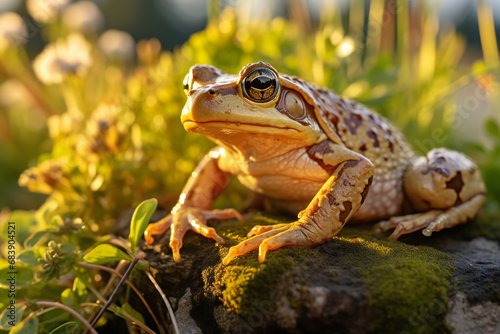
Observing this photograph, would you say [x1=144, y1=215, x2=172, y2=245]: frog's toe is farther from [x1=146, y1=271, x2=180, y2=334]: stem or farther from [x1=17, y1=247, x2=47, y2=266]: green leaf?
[x1=17, y1=247, x2=47, y2=266]: green leaf

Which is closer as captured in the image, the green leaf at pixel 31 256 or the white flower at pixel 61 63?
the green leaf at pixel 31 256

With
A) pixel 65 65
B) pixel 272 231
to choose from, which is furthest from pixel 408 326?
pixel 65 65

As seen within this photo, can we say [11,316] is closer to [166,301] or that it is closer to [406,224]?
[166,301]

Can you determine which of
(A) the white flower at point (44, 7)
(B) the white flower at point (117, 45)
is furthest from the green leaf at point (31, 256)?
(B) the white flower at point (117, 45)

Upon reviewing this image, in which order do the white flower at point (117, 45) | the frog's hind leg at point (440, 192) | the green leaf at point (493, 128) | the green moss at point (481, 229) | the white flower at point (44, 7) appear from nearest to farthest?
the frog's hind leg at point (440, 192)
the green moss at point (481, 229)
the green leaf at point (493, 128)
the white flower at point (44, 7)
the white flower at point (117, 45)

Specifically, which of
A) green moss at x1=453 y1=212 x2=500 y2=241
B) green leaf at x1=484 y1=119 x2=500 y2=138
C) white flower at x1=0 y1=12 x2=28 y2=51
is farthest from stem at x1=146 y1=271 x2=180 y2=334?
white flower at x1=0 y1=12 x2=28 y2=51

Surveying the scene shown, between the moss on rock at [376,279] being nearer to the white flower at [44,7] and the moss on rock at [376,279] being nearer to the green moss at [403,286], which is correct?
the green moss at [403,286]
